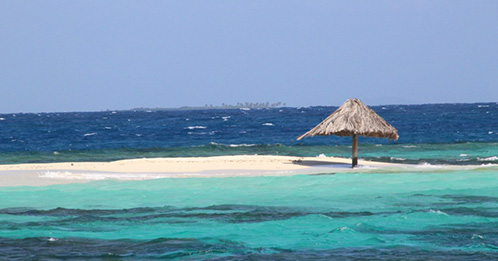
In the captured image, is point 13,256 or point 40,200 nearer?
point 13,256

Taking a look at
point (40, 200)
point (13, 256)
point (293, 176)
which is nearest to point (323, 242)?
point (13, 256)

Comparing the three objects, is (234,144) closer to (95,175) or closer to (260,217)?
(95,175)

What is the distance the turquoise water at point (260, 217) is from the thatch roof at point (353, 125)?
2.69m

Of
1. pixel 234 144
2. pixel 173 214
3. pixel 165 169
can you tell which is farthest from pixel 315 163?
pixel 234 144

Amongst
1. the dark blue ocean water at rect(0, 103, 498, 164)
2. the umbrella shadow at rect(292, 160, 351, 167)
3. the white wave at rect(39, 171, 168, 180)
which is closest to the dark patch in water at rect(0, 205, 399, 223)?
the white wave at rect(39, 171, 168, 180)

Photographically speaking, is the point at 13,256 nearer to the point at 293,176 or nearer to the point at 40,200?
the point at 40,200

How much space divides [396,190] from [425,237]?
6514 millimetres

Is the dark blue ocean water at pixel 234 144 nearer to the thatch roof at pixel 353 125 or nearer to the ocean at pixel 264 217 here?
the thatch roof at pixel 353 125

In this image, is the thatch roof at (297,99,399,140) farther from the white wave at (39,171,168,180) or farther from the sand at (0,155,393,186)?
the white wave at (39,171,168,180)

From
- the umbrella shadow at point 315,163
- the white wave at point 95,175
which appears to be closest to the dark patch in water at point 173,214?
the white wave at point 95,175

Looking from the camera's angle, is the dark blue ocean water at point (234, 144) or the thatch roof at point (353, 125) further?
the dark blue ocean water at point (234, 144)

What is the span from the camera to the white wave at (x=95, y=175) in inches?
914

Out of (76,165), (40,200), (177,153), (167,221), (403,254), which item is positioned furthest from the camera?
(177,153)

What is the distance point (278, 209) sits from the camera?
53.7ft
